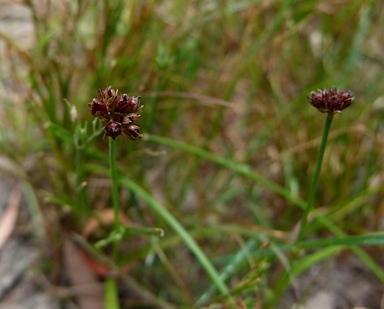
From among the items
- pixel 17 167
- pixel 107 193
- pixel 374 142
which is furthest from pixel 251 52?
pixel 17 167

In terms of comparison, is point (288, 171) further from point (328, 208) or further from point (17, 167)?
point (17, 167)

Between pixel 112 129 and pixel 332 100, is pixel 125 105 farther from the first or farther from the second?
pixel 332 100

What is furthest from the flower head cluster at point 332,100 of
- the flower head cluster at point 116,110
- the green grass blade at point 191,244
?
the green grass blade at point 191,244

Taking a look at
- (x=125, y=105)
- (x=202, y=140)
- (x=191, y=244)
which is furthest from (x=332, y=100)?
(x=202, y=140)

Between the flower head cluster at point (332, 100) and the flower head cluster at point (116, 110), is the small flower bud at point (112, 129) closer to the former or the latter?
the flower head cluster at point (116, 110)

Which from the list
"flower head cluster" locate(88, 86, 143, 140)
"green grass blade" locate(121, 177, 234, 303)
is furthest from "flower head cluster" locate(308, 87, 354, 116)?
"green grass blade" locate(121, 177, 234, 303)
